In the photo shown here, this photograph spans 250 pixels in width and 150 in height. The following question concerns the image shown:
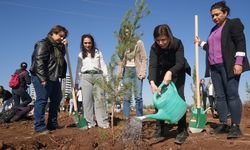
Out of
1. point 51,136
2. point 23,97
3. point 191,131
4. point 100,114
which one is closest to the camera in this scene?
point 191,131

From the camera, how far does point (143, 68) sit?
630 cm

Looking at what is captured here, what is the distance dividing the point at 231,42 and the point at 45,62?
312cm

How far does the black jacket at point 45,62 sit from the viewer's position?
5543 mm

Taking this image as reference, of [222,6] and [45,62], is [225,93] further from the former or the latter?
[45,62]

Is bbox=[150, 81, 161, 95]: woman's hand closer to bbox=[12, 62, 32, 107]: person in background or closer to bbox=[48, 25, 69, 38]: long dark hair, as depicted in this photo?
bbox=[48, 25, 69, 38]: long dark hair

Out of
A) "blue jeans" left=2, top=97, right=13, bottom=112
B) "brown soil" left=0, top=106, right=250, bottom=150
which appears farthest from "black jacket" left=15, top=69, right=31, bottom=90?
"brown soil" left=0, top=106, right=250, bottom=150

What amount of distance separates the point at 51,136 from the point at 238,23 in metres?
3.37

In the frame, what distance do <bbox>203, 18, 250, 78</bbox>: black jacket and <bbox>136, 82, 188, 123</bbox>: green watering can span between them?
0.82 m

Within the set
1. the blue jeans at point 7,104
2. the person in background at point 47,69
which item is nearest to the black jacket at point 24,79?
the blue jeans at point 7,104

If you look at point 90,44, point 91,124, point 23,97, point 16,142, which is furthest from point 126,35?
point 23,97

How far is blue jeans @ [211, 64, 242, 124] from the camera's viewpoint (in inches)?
175

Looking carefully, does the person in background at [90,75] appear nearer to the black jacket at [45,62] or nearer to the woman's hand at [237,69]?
the black jacket at [45,62]

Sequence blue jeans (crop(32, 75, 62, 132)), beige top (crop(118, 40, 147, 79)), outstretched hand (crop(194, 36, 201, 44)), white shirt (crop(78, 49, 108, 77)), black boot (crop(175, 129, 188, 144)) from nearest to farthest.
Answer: black boot (crop(175, 129, 188, 144)), outstretched hand (crop(194, 36, 201, 44)), blue jeans (crop(32, 75, 62, 132)), white shirt (crop(78, 49, 108, 77)), beige top (crop(118, 40, 147, 79))

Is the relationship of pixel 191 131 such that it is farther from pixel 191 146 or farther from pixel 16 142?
pixel 16 142
